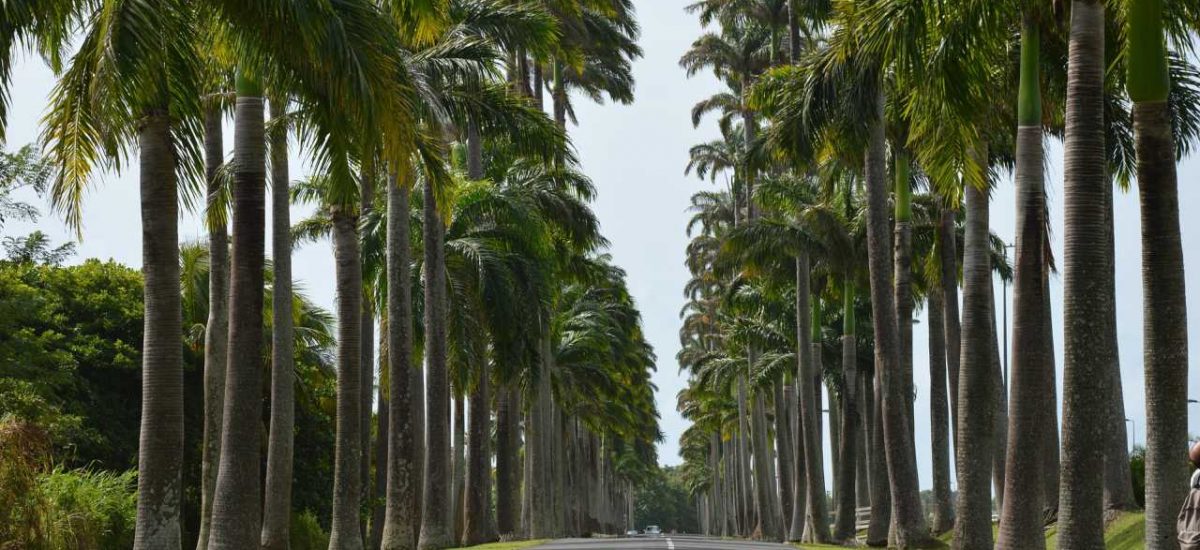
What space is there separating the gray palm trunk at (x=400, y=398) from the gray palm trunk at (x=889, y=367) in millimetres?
8985

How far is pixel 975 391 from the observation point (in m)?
20.5

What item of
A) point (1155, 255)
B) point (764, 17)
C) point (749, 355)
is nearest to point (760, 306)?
point (749, 355)

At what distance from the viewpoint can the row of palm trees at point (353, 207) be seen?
45.8 feet

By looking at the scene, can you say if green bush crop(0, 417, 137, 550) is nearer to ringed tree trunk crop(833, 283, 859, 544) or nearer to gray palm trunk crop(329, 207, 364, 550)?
gray palm trunk crop(329, 207, 364, 550)

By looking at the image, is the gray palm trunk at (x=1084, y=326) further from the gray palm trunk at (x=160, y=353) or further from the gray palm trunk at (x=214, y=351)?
the gray palm trunk at (x=214, y=351)

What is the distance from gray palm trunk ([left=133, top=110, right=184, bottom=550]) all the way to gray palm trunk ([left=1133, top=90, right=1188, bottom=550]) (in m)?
9.80

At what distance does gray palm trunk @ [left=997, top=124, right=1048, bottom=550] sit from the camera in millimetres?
16500

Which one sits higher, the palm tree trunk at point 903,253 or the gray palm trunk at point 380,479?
the palm tree trunk at point 903,253

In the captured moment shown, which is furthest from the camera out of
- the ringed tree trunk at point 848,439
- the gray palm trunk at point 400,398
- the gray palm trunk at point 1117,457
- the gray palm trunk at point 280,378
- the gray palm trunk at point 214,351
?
the ringed tree trunk at point 848,439

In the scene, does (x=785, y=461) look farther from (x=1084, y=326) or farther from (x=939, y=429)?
(x=1084, y=326)

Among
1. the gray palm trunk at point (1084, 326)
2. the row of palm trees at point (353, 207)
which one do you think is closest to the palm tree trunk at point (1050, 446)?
the row of palm trees at point (353, 207)

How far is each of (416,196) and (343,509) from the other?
39.9ft

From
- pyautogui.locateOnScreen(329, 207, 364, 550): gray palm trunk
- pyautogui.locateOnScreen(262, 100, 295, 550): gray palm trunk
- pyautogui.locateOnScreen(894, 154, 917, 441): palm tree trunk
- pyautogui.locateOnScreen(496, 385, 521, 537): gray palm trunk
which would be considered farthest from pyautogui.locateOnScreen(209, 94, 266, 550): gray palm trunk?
pyautogui.locateOnScreen(496, 385, 521, 537): gray palm trunk

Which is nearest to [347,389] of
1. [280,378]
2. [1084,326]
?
[280,378]
